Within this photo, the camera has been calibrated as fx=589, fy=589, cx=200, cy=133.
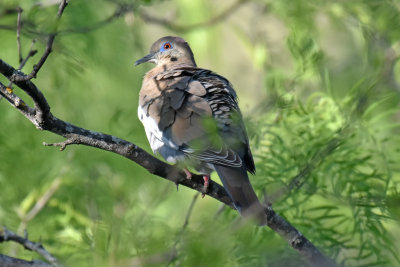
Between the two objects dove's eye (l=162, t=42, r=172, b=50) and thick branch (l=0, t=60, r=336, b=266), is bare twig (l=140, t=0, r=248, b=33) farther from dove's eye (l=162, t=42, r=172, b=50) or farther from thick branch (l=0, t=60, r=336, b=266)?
thick branch (l=0, t=60, r=336, b=266)

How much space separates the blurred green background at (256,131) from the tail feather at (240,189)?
0.32 feet

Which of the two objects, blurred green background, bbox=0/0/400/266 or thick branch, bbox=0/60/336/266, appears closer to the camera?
thick branch, bbox=0/60/336/266

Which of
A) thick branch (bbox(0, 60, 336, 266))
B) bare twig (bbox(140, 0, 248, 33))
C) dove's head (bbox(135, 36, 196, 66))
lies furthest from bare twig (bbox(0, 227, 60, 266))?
bare twig (bbox(140, 0, 248, 33))

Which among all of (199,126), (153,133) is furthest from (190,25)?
(199,126)

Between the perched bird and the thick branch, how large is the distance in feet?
0.32

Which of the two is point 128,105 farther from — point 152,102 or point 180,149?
point 180,149

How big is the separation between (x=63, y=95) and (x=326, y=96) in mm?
2040

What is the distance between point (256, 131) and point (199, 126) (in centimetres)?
62

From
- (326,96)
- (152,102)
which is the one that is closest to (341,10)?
(326,96)

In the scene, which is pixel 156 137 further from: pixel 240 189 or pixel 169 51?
pixel 169 51

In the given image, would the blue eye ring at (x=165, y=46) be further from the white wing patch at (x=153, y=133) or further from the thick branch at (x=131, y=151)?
the thick branch at (x=131, y=151)

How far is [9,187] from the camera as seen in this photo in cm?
421

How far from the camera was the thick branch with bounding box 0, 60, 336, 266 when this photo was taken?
2111mm

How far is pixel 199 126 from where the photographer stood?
311cm
